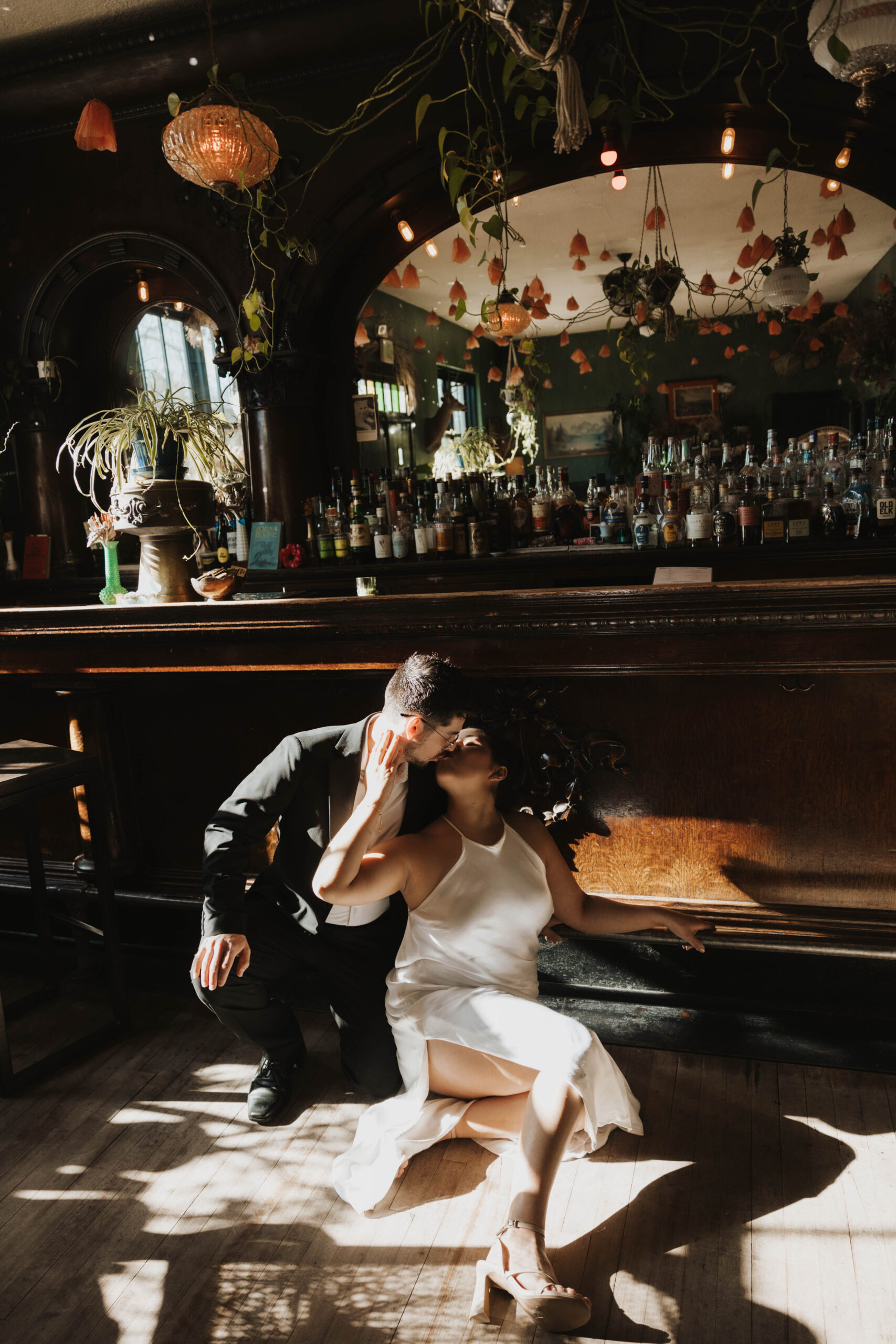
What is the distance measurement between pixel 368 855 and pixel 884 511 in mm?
2538

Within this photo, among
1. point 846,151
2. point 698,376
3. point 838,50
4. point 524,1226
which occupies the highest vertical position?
point 698,376

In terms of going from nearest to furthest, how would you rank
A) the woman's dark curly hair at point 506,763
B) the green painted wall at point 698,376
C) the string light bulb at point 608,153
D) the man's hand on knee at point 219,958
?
the man's hand on knee at point 219,958 → the woman's dark curly hair at point 506,763 → the string light bulb at point 608,153 → the green painted wall at point 698,376

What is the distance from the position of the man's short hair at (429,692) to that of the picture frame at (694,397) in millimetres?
10340

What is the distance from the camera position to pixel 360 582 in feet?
8.64

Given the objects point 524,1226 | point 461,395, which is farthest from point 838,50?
point 461,395

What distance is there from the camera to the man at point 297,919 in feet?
6.47

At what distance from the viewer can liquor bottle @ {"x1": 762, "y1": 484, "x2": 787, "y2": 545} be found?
11.6ft

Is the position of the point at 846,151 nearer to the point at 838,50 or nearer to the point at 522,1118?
the point at 838,50

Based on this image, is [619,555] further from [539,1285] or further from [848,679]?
[539,1285]

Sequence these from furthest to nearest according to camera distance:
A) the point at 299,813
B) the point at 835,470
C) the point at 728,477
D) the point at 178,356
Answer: the point at 178,356 → the point at 728,477 → the point at 835,470 → the point at 299,813

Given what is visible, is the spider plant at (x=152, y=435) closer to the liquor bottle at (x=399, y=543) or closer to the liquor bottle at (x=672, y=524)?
the liquor bottle at (x=399, y=543)

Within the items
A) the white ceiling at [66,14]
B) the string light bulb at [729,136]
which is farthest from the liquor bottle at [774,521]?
the white ceiling at [66,14]

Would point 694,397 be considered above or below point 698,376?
below

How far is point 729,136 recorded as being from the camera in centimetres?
365
